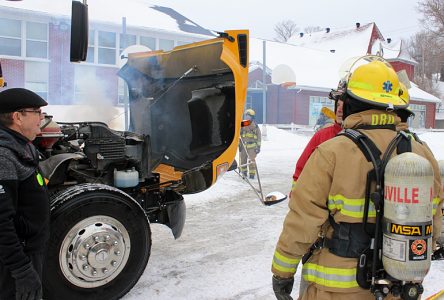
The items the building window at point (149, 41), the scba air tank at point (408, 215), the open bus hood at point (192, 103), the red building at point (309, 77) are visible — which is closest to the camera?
the scba air tank at point (408, 215)

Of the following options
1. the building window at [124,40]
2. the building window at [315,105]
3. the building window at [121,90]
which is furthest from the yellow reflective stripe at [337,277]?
the building window at [315,105]

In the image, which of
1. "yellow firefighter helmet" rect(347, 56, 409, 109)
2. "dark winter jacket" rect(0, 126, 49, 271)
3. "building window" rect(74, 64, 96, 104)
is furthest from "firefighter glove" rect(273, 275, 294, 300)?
"building window" rect(74, 64, 96, 104)

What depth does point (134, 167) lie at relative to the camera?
14.1 ft

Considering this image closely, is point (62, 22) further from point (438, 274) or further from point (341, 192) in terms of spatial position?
point (438, 274)

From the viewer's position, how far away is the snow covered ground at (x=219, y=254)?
3.88 metres

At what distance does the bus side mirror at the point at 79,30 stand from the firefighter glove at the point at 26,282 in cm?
181

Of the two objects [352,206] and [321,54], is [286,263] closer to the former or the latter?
[352,206]

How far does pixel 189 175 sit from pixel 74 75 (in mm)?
2497

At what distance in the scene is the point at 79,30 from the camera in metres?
3.42

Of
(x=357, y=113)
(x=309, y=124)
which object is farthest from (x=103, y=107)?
(x=309, y=124)

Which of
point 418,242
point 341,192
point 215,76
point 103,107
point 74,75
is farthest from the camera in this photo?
point 74,75

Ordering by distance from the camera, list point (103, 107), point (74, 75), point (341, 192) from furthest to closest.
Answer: point (74, 75) < point (103, 107) < point (341, 192)

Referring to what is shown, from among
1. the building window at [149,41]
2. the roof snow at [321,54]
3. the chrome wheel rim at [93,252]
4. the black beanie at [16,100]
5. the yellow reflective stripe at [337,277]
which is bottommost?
the chrome wheel rim at [93,252]

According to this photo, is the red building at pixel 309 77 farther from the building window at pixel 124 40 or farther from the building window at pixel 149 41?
the building window at pixel 124 40
